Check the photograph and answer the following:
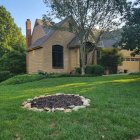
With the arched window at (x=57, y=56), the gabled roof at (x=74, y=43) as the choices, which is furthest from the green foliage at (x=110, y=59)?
the arched window at (x=57, y=56)

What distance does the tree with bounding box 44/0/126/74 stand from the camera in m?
27.5

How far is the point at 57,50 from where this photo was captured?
3250 cm

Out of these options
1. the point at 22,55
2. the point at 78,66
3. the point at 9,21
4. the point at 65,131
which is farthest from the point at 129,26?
the point at 9,21

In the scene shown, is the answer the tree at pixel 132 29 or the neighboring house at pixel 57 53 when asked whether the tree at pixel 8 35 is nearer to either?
the neighboring house at pixel 57 53

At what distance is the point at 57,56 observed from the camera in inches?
1280

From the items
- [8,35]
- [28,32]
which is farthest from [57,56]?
[8,35]

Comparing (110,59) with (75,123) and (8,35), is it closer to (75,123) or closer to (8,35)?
(8,35)

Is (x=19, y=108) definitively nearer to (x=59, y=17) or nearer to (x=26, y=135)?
(x=26, y=135)

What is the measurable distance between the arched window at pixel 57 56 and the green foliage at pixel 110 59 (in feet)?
14.3

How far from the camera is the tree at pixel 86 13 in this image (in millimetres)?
27547

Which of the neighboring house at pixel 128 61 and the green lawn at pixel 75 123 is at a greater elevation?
the neighboring house at pixel 128 61

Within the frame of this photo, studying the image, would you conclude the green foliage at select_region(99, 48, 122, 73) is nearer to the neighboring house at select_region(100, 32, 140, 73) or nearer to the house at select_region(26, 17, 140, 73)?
the house at select_region(26, 17, 140, 73)

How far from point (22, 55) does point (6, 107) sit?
28418 millimetres

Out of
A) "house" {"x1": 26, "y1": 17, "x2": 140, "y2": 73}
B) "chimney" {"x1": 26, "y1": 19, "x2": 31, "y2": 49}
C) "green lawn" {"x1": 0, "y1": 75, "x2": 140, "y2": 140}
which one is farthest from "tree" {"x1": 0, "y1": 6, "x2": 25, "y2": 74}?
"green lawn" {"x1": 0, "y1": 75, "x2": 140, "y2": 140}
